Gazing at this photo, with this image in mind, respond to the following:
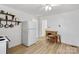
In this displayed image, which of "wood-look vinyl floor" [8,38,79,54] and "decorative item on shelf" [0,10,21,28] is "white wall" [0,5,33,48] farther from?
"wood-look vinyl floor" [8,38,79,54]

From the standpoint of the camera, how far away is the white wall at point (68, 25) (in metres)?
3.10

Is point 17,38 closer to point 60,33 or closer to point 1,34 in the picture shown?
point 1,34

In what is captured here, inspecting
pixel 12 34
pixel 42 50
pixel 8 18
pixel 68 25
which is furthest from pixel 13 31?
pixel 68 25

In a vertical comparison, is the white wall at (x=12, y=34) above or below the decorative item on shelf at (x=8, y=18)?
below

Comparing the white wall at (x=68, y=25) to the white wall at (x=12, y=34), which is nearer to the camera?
the white wall at (x=12, y=34)

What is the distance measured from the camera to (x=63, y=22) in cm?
353

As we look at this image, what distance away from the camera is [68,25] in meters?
3.37

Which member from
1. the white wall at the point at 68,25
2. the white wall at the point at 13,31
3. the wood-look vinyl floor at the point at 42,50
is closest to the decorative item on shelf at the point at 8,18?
the white wall at the point at 13,31

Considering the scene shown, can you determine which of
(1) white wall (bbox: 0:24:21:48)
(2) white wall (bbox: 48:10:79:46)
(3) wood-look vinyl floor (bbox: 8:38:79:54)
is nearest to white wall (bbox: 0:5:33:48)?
(1) white wall (bbox: 0:24:21:48)

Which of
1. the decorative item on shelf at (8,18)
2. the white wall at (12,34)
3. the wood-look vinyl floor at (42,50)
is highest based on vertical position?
the decorative item on shelf at (8,18)

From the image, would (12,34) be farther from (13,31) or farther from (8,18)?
(8,18)

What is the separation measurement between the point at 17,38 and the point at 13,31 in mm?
354

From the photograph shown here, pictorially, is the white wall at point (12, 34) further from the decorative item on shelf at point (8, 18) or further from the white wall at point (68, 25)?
the white wall at point (68, 25)
